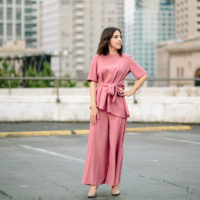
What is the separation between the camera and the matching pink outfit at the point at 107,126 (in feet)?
18.1

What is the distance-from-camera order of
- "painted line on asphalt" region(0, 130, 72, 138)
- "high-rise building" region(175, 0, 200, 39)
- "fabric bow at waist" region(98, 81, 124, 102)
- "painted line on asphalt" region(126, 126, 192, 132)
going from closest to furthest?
"fabric bow at waist" region(98, 81, 124, 102) → "painted line on asphalt" region(0, 130, 72, 138) → "painted line on asphalt" region(126, 126, 192, 132) → "high-rise building" region(175, 0, 200, 39)

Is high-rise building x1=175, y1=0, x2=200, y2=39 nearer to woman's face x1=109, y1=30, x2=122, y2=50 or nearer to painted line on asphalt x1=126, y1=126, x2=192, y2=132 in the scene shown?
painted line on asphalt x1=126, y1=126, x2=192, y2=132

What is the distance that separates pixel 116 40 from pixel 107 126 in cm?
89

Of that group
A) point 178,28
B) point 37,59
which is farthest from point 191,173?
point 178,28

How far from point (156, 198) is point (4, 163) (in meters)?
3.23

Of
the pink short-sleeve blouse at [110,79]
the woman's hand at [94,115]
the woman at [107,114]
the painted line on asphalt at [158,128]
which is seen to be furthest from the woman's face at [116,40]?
the painted line on asphalt at [158,128]

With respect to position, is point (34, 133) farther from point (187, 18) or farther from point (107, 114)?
point (187, 18)

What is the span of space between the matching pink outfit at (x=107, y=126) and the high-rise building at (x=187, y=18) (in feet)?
551

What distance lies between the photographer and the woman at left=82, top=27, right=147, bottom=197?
552 centimetres

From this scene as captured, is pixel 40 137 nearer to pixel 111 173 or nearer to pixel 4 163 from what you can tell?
pixel 4 163

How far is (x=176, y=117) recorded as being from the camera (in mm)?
15656

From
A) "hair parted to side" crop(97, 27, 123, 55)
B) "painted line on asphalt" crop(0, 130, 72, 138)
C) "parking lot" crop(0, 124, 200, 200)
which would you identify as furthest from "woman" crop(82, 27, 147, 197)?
"painted line on asphalt" crop(0, 130, 72, 138)

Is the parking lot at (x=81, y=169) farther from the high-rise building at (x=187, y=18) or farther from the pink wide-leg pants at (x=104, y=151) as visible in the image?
the high-rise building at (x=187, y=18)

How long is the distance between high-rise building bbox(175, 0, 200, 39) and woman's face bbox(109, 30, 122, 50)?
168 metres
